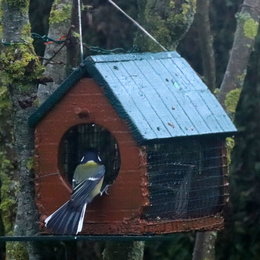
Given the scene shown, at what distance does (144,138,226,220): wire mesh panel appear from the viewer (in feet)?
13.5

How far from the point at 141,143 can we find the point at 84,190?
0.34 metres

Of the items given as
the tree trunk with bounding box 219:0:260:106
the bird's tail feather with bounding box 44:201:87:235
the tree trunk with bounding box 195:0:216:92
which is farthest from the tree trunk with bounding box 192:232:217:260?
the bird's tail feather with bounding box 44:201:87:235

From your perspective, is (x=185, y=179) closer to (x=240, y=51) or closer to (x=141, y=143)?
(x=141, y=143)

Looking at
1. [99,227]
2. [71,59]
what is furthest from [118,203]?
[71,59]

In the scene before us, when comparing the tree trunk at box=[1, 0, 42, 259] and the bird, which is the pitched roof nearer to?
the tree trunk at box=[1, 0, 42, 259]

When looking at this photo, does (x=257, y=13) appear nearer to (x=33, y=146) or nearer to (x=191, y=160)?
(x=191, y=160)

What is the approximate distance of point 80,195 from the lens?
162 inches

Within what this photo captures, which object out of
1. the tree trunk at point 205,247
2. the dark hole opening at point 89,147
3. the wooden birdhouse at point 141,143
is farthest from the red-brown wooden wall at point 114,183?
the tree trunk at point 205,247

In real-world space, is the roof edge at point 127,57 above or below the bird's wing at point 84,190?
above

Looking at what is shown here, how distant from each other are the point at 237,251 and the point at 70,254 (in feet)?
11.1

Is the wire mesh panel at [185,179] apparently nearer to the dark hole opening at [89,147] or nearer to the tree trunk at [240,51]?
the dark hole opening at [89,147]

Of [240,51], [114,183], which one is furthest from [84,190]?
[240,51]

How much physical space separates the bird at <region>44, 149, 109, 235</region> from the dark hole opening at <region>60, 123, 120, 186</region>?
0.66 feet

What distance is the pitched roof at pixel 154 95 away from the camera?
159 inches
